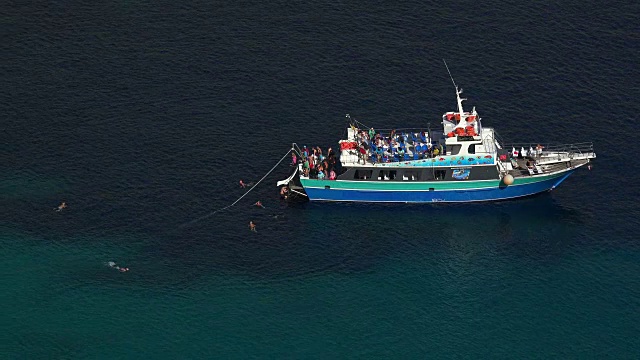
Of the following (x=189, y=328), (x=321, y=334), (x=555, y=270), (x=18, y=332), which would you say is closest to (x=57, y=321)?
(x=18, y=332)

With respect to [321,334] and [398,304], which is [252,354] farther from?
[398,304]

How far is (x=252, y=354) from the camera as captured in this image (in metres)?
180

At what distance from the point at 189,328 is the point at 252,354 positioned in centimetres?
1032

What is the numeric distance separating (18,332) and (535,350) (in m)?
70.9

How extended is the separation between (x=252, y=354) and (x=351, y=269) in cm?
2350

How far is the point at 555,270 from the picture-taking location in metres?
196

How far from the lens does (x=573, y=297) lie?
7490 inches

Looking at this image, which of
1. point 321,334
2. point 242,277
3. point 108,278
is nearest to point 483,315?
point 321,334

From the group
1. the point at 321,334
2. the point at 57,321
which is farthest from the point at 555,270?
the point at 57,321

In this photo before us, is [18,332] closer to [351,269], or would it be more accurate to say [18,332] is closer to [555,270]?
[351,269]

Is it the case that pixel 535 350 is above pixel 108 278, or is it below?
below

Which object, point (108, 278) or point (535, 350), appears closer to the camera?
point (535, 350)

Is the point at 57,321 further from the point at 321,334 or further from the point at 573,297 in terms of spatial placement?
the point at 573,297

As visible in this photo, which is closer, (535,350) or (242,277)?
(535,350)
